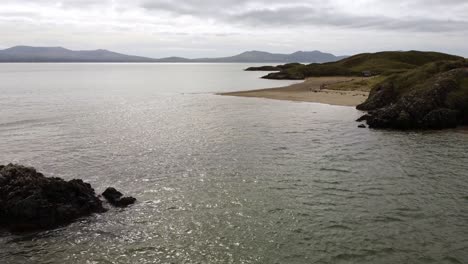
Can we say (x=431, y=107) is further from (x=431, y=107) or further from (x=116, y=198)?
(x=116, y=198)

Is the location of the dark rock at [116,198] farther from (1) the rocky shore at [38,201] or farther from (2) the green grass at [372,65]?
(2) the green grass at [372,65]

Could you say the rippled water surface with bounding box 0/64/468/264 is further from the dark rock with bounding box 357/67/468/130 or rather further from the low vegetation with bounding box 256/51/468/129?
the low vegetation with bounding box 256/51/468/129

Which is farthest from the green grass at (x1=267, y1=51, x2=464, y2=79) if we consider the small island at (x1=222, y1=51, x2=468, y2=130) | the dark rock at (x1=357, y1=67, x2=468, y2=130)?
the dark rock at (x1=357, y1=67, x2=468, y2=130)

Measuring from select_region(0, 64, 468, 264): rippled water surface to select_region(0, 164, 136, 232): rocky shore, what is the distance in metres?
0.80

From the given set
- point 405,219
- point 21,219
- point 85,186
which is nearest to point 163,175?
point 85,186

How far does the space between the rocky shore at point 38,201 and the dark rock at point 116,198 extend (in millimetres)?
755

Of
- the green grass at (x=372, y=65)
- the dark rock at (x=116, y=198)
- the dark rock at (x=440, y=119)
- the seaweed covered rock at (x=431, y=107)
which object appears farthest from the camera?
the green grass at (x=372, y=65)

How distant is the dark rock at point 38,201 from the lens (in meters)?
18.6

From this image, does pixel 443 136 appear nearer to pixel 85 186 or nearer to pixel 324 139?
pixel 324 139

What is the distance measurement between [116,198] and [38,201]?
166 inches

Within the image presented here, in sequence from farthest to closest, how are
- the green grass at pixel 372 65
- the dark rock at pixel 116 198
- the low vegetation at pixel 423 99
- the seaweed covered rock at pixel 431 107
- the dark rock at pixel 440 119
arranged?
the green grass at pixel 372 65
the low vegetation at pixel 423 99
the seaweed covered rock at pixel 431 107
the dark rock at pixel 440 119
the dark rock at pixel 116 198

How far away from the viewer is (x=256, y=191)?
23547mm

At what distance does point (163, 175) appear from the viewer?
27.0 m

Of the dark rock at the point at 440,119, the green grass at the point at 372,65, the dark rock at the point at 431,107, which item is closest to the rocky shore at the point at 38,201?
the dark rock at the point at 431,107
